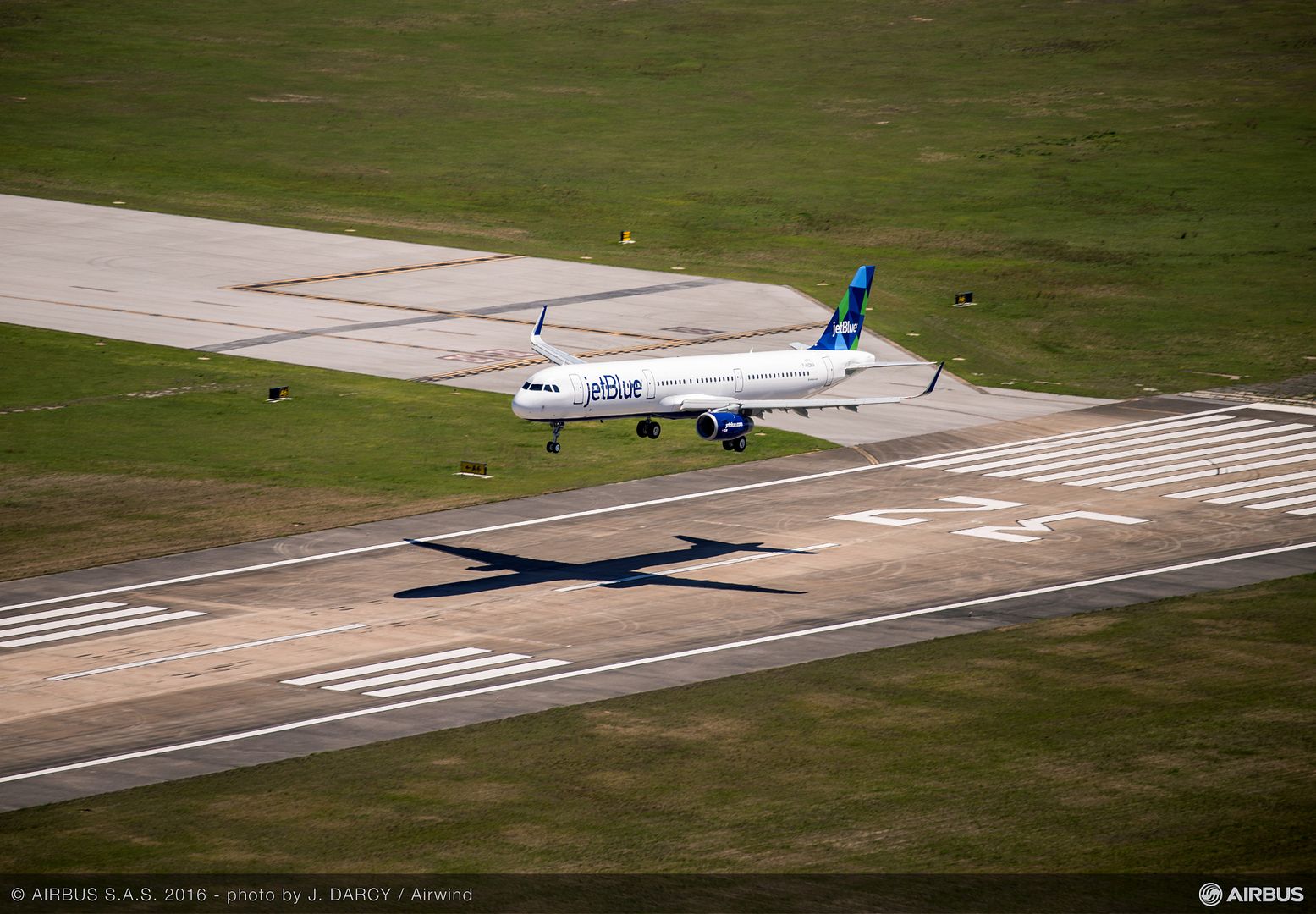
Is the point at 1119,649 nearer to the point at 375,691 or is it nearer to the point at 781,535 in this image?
the point at 781,535

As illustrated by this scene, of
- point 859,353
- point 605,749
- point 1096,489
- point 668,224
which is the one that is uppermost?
point 668,224

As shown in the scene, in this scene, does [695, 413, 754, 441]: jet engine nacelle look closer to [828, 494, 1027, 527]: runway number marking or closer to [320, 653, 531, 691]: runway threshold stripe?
[828, 494, 1027, 527]: runway number marking

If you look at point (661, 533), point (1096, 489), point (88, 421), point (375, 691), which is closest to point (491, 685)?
point (375, 691)

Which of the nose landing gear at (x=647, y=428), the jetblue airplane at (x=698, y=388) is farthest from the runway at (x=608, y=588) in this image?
the jetblue airplane at (x=698, y=388)

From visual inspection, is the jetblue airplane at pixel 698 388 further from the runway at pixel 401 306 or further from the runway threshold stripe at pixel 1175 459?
the runway at pixel 401 306

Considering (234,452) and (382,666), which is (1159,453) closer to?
(382,666)

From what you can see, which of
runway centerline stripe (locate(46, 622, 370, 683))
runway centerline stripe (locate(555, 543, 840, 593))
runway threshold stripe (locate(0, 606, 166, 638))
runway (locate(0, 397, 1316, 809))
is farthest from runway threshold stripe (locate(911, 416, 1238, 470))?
runway threshold stripe (locate(0, 606, 166, 638))
